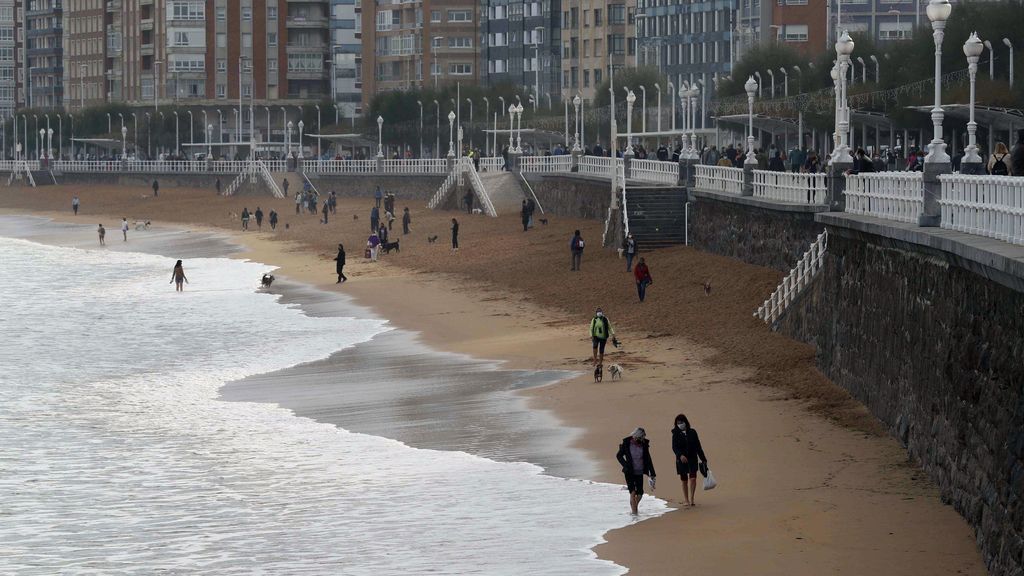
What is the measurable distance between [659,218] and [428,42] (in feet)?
353

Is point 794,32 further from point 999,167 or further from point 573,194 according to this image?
point 999,167

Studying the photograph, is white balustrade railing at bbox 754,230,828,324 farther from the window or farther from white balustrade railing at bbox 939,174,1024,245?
the window

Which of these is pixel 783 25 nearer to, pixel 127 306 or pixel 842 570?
pixel 127 306

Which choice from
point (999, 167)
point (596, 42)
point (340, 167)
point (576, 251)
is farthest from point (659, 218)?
point (596, 42)

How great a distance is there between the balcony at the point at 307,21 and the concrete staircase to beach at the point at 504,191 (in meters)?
88.2

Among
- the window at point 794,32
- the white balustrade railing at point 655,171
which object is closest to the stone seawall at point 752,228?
the white balustrade railing at point 655,171

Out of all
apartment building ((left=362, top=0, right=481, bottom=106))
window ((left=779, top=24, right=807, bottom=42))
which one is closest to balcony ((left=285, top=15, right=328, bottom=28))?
apartment building ((left=362, top=0, right=481, bottom=106))

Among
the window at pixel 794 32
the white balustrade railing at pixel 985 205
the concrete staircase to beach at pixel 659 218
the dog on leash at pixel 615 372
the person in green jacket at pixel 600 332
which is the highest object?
the window at pixel 794 32

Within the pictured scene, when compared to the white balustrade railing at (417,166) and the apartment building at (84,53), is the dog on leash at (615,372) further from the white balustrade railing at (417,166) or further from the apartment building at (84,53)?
the apartment building at (84,53)

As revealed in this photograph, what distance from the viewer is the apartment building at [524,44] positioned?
15038 centimetres

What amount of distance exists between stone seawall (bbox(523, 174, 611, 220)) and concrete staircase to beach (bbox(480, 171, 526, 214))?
850 mm

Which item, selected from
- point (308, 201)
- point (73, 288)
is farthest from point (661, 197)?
point (308, 201)

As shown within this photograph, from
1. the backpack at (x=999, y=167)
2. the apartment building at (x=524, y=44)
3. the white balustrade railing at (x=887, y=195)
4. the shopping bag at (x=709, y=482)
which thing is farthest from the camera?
the apartment building at (x=524, y=44)

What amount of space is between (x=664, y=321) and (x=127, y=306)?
20.8 metres
